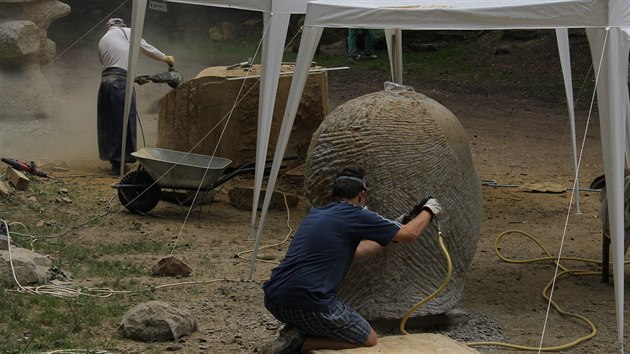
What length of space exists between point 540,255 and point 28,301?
4398 millimetres

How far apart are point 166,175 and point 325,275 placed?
455cm

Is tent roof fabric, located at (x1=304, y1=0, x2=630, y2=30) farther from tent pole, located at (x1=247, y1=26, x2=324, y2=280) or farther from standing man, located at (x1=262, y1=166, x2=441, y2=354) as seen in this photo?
standing man, located at (x1=262, y1=166, x2=441, y2=354)

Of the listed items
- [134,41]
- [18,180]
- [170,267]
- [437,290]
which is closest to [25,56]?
[18,180]

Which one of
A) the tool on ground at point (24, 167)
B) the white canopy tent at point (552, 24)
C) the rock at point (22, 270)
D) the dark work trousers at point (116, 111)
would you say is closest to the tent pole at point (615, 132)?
the white canopy tent at point (552, 24)

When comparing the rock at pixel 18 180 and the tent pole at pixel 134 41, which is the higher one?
the tent pole at pixel 134 41

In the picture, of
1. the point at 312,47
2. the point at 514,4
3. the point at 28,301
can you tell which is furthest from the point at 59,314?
the point at 514,4

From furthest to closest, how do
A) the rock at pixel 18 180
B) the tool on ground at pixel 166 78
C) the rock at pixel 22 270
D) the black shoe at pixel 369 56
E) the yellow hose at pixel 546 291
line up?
the black shoe at pixel 369 56
the tool on ground at pixel 166 78
the rock at pixel 18 180
the rock at pixel 22 270
the yellow hose at pixel 546 291

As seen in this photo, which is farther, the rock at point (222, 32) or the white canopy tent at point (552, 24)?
the rock at point (222, 32)

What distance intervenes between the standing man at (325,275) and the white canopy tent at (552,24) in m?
1.22

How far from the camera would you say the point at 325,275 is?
5.81 metres

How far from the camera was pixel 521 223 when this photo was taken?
1055cm

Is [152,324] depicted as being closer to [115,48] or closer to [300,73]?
[300,73]

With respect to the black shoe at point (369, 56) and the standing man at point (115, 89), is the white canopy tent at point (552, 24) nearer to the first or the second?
the standing man at point (115, 89)

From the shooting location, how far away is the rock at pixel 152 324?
6.54 meters
